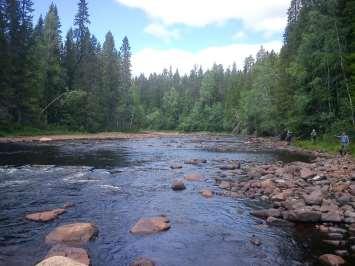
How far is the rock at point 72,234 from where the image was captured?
12.1 meters

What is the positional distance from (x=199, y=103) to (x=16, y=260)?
112 meters

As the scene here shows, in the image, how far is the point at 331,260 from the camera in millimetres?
10820

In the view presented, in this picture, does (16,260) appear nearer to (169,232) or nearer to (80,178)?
(169,232)

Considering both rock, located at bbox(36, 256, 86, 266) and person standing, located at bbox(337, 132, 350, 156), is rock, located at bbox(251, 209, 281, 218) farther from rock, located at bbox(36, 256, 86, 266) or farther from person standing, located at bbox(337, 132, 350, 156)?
person standing, located at bbox(337, 132, 350, 156)

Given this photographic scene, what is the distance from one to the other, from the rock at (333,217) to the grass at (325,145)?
18897 mm

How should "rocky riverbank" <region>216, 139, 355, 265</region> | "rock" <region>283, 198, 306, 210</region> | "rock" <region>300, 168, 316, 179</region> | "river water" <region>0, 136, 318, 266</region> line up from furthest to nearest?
1. "rock" <region>300, 168, 316, 179</region>
2. "rock" <region>283, 198, 306, 210</region>
3. "rocky riverbank" <region>216, 139, 355, 265</region>
4. "river water" <region>0, 136, 318, 266</region>

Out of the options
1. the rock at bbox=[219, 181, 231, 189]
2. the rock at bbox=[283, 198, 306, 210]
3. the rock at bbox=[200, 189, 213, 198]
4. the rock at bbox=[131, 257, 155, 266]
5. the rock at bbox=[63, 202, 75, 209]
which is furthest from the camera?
the rock at bbox=[219, 181, 231, 189]

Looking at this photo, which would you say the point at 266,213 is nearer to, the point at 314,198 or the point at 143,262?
the point at 314,198

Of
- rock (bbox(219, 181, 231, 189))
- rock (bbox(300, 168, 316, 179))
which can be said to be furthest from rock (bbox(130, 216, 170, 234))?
rock (bbox(300, 168, 316, 179))

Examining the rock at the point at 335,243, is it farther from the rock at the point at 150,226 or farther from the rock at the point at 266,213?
the rock at the point at 150,226

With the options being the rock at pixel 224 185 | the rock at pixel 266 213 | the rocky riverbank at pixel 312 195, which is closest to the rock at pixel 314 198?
the rocky riverbank at pixel 312 195

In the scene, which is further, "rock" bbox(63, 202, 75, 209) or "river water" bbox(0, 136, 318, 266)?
"rock" bbox(63, 202, 75, 209)

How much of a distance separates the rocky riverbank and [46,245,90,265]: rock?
6.53 meters

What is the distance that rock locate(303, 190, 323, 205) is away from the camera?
53.6 feet
